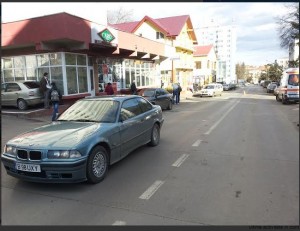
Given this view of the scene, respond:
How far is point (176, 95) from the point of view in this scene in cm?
2325

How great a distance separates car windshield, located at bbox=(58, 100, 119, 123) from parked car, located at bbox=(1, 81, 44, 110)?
892 centimetres

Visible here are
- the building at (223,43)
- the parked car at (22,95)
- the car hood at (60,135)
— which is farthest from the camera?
the building at (223,43)

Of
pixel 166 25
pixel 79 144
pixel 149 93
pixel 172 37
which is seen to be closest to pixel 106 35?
pixel 149 93

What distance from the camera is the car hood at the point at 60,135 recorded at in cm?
477

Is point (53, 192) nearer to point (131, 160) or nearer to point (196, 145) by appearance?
point (131, 160)

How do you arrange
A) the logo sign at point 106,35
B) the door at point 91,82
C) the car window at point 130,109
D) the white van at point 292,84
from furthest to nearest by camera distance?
the door at point 91,82
the logo sign at point 106,35
the car window at point 130,109
the white van at point 292,84

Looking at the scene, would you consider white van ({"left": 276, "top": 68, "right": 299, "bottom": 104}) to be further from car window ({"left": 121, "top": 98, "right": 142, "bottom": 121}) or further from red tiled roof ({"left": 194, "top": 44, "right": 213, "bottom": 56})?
red tiled roof ({"left": 194, "top": 44, "right": 213, "bottom": 56})

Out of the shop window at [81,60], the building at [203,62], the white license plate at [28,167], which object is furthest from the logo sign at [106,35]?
the building at [203,62]

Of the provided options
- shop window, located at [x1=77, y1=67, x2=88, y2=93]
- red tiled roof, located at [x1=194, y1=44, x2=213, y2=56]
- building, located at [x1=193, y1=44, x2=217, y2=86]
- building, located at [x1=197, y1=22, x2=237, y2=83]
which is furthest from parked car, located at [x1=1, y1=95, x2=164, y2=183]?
building, located at [x1=197, y1=22, x2=237, y2=83]

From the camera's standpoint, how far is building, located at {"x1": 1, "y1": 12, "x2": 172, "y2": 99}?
49.6 feet

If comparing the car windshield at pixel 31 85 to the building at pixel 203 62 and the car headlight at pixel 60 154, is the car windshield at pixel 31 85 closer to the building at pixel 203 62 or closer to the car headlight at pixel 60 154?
the car headlight at pixel 60 154

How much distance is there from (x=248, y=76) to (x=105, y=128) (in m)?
151

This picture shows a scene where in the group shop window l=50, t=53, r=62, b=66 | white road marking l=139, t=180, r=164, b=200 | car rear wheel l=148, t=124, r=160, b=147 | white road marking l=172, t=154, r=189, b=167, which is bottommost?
white road marking l=139, t=180, r=164, b=200

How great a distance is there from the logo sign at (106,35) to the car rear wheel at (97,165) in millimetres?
13656
